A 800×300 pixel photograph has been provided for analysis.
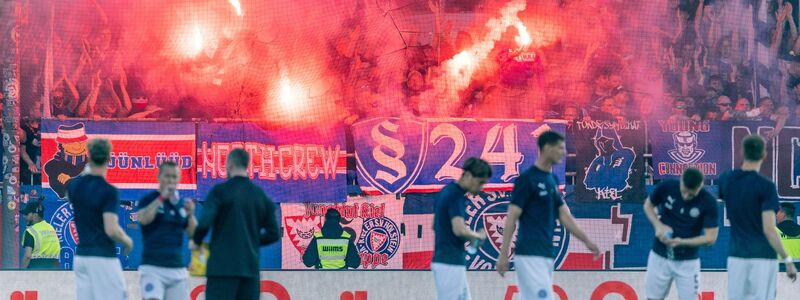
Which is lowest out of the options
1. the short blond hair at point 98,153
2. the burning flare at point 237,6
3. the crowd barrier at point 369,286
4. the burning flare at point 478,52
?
the crowd barrier at point 369,286

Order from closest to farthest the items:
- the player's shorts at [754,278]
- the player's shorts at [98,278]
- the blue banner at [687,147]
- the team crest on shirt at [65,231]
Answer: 1. the player's shorts at [98,278]
2. the player's shorts at [754,278]
3. the team crest on shirt at [65,231]
4. the blue banner at [687,147]

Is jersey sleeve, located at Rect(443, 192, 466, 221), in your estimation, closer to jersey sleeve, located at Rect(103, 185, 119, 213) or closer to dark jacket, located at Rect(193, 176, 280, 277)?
dark jacket, located at Rect(193, 176, 280, 277)

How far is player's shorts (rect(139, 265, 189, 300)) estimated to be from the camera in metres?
10.1

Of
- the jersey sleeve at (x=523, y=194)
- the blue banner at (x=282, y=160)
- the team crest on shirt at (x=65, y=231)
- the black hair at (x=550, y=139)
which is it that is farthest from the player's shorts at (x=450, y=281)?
the team crest on shirt at (x=65, y=231)

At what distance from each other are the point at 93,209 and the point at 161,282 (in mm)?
896

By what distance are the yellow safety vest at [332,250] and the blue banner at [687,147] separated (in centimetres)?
487

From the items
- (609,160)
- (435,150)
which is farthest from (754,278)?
(435,150)

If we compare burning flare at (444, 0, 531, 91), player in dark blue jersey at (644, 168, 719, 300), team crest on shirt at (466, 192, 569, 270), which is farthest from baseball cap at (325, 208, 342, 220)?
player in dark blue jersey at (644, 168, 719, 300)

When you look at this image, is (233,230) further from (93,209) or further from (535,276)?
(535,276)

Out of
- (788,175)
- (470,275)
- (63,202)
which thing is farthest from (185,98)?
(788,175)

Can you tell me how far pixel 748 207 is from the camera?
10742 millimetres

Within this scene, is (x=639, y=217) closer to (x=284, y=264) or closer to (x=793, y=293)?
(x=793, y=293)

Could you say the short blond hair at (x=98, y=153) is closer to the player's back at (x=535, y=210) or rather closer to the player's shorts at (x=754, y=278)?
the player's back at (x=535, y=210)

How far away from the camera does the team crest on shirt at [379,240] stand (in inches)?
720
